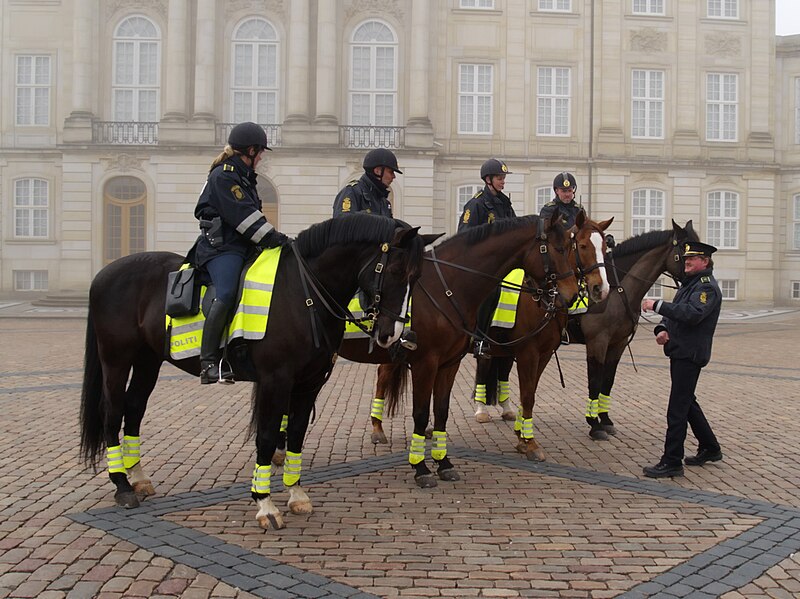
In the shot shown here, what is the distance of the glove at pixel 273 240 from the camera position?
561cm

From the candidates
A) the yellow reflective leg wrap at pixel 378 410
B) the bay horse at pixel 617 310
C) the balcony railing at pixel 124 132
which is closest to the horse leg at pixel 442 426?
the yellow reflective leg wrap at pixel 378 410

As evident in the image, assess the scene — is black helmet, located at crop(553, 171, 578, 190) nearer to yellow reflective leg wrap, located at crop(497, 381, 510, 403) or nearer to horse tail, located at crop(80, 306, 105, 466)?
yellow reflective leg wrap, located at crop(497, 381, 510, 403)

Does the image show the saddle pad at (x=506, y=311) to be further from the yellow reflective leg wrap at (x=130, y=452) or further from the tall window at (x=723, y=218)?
the tall window at (x=723, y=218)

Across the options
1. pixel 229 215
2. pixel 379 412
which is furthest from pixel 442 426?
pixel 229 215

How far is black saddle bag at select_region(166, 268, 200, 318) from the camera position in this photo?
18.4ft

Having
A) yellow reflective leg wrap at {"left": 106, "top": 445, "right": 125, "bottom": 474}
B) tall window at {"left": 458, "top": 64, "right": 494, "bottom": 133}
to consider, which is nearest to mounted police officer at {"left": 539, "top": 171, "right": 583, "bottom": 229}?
yellow reflective leg wrap at {"left": 106, "top": 445, "right": 125, "bottom": 474}

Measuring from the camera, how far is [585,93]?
1324 inches

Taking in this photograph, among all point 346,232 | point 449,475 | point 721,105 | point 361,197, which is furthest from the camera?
point 721,105

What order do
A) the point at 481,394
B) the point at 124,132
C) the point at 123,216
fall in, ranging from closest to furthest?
the point at 481,394, the point at 123,216, the point at 124,132

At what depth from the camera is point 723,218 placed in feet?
113

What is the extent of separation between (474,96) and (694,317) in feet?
92.1

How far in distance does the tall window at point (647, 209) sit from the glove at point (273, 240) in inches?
1180

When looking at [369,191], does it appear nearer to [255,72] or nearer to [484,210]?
[484,210]

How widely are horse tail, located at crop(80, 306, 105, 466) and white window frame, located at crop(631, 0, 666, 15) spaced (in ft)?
108
